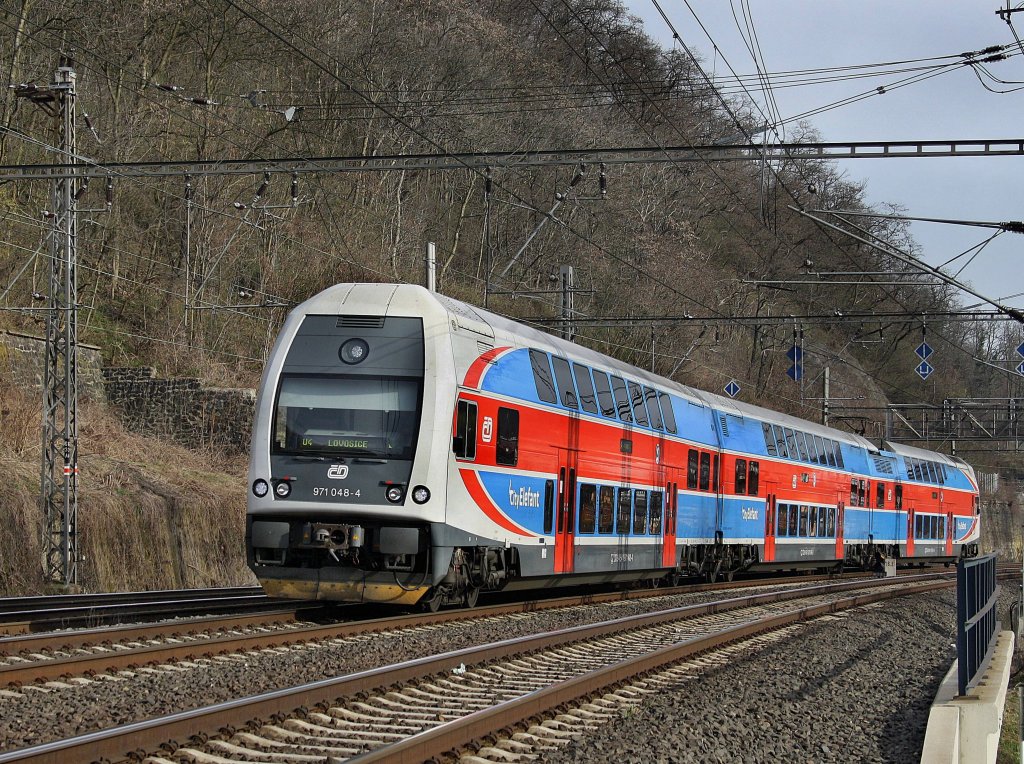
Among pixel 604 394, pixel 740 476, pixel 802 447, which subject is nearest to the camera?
pixel 604 394

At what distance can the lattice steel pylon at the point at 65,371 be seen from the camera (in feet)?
72.9

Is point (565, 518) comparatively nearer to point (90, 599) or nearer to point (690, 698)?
point (90, 599)

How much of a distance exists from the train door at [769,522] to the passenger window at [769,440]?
0.70m

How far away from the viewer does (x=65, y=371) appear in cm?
2217

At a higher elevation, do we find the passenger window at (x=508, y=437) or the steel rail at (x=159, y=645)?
the passenger window at (x=508, y=437)

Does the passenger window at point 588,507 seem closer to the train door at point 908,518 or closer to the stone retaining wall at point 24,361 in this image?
the stone retaining wall at point 24,361

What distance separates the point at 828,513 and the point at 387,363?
20.9m

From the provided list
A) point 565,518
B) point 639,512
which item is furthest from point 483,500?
point 639,512

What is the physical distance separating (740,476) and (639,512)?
616 centimetres

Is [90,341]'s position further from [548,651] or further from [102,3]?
[548,651]

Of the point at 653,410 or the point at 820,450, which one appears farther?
the point at 820,450

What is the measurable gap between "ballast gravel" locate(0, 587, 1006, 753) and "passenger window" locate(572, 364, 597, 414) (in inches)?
163

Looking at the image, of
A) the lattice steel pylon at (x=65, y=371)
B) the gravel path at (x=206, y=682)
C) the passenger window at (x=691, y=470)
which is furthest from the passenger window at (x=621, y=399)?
the lattice steel pylon at (x=65, y=371)

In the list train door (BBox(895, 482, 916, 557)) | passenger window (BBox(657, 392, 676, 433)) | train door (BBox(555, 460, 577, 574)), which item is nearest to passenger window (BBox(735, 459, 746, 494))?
passenger window (BBox(657, 392, 676, 433))
